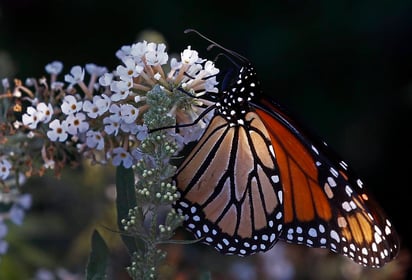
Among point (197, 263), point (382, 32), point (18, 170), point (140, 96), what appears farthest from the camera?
point (382, 32)

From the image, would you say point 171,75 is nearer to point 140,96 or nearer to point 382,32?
point 140,96

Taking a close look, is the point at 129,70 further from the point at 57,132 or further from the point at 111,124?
the point at 57,132

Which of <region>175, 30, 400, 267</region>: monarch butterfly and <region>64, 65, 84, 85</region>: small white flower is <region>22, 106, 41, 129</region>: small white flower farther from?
<region>175, 30, 400, 267</region>: monarch butterfly

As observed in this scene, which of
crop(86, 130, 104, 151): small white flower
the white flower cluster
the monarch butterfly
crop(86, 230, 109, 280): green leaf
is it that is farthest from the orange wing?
crop(86, 230, 109, 280): green leaf

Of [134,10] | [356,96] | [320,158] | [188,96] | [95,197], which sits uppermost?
[134,10]

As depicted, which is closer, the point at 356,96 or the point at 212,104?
the point at 212,104

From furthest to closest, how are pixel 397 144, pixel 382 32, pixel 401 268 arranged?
pixel 397 144, pixel 382 32, pixel 401 268

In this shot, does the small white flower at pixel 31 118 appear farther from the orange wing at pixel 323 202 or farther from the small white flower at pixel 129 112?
the orange wing at pixel 323 202

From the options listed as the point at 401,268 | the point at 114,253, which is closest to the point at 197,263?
the point at 114,253
